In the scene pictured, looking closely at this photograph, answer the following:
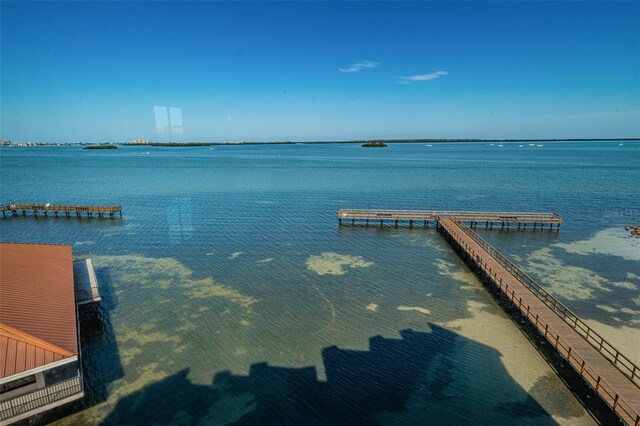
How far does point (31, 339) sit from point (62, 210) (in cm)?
4314

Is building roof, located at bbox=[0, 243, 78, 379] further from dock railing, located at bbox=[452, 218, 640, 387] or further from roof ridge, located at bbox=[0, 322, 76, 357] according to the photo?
dock railing, located at bbox=[452, 218, 640, 387]

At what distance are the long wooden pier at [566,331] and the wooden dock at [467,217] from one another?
5.30m

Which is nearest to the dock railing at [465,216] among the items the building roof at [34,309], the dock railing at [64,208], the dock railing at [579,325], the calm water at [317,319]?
the calm water at [317,319]

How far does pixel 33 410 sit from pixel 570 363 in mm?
22027

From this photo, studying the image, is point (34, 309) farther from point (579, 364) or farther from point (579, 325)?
point (579, 325)

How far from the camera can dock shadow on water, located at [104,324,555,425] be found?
1334 centimetres

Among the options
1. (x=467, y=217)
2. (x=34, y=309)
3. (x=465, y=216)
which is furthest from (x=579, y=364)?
(x=465, y=216)

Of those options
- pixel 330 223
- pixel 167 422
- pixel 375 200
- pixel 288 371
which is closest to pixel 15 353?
pixel 167 422

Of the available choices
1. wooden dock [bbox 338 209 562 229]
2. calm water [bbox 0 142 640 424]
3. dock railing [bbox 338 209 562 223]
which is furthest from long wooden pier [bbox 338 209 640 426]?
wooden dock [bbox 338 209 562 229]

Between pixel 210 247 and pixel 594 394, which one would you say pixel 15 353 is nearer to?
pixel 210 247

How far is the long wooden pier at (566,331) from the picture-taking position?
13.3 meters

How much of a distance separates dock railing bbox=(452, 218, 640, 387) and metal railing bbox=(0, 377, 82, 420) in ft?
69.9

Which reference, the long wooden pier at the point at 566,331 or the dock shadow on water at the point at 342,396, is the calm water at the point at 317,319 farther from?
the long wooden pier at the point at 566,331

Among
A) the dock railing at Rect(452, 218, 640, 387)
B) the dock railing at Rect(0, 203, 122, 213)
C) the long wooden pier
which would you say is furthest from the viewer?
the dock railing at Rect(0, 203, 122, 213)
